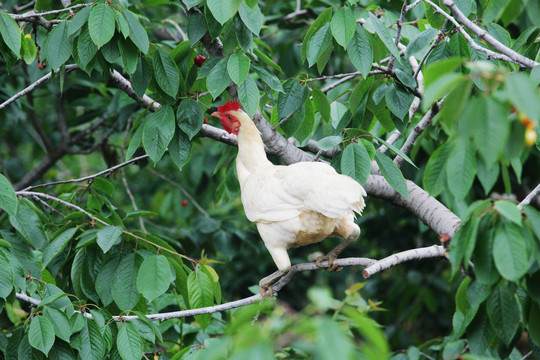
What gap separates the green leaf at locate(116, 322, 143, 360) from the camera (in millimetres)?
2361

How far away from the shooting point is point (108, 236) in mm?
2578

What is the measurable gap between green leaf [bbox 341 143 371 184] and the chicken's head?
0.53m

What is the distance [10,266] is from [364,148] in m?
1.39

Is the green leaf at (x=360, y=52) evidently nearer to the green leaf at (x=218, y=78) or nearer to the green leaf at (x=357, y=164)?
the green leaf at (x=357, y=164)

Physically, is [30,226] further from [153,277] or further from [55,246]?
[153,277]

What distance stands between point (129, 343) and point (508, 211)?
148cm

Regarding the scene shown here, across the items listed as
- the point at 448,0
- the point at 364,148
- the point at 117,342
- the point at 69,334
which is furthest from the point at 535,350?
the point at 69,334

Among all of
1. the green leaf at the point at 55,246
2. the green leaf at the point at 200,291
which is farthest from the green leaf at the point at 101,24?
the green leaf at the point at 200,291

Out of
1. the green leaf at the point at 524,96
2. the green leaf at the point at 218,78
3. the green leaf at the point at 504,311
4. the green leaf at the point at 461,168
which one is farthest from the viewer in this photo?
the green leaf at the point at 218,78

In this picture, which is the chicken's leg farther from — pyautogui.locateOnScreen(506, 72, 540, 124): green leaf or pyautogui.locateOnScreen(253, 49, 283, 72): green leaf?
pyautogui.locateOnScreen(506, 72, 540, 124): green leaf

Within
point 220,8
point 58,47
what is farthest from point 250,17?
point 58,47

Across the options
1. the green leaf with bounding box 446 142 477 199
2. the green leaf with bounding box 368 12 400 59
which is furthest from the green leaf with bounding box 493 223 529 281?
the green leaf with bounding box 368 12 400 59

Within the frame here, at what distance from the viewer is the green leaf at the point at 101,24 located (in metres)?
2.40

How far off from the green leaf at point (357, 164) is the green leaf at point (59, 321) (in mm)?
1184
